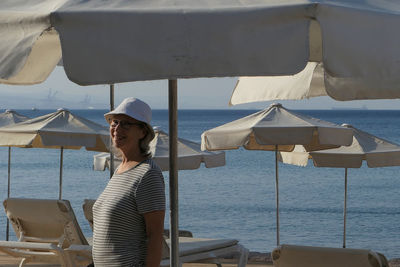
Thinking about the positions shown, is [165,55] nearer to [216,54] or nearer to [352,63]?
[216,54]

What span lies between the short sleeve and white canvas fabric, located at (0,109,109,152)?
6808mm

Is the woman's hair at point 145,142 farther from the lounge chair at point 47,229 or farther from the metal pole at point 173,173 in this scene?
the lounge chair at point 47,229

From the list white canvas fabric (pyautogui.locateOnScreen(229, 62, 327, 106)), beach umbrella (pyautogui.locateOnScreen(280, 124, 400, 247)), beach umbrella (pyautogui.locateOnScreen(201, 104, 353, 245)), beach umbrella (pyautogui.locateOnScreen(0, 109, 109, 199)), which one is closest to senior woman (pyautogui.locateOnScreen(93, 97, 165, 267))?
white canvas fabric (pyautogui.locateOnScreen(229, 62, 327, 106))

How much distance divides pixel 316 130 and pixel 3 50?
616 centimetres

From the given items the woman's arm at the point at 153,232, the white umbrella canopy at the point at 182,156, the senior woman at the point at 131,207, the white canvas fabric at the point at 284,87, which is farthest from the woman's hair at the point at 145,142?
the white umbrella canopy at the point at 182,156

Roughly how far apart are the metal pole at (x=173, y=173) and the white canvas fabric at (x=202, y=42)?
1.09m

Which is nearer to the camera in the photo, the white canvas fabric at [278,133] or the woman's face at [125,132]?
the woman's face at [125,132]

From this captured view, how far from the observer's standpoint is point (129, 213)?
12.0ft

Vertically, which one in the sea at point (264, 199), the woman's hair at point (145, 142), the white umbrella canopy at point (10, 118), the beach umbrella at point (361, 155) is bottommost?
the sea at point (264, 199)

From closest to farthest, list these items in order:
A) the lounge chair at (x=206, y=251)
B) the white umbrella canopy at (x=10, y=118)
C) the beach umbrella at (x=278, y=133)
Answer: the lounge chair at (x=206, y=251) → the beach umbrella at (x=278, y=133) → the white umbrella canopy at (x=10, y=118)

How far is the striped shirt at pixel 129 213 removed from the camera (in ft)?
11.9

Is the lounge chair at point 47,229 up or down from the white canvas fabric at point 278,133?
down

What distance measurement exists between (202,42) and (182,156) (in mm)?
8243

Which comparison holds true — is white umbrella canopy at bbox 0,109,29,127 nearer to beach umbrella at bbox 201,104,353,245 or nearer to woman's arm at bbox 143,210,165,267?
beach umbrella at bbox 201,104,353,245
